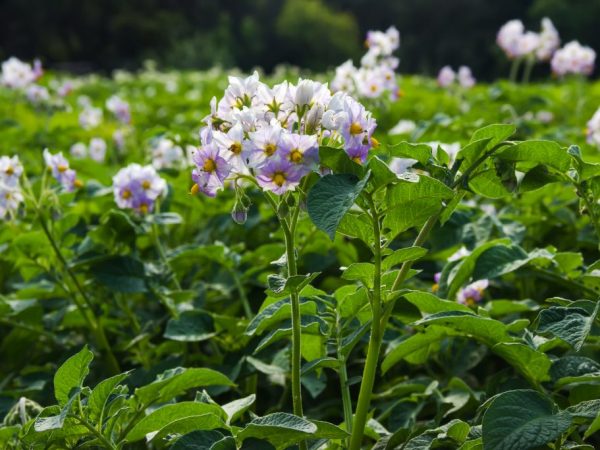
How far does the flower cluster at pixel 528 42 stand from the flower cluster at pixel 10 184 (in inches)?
133

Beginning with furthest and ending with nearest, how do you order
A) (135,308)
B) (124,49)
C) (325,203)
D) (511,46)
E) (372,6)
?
1. (372,6)
2. (124,49)
3. (511,46)
4. (135,308)
5. (325,203)

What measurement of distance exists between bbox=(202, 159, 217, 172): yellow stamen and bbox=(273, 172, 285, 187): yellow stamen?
0.13 metres

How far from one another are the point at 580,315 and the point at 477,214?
3.71ft

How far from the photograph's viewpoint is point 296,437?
1.37 meters

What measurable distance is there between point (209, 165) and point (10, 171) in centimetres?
99

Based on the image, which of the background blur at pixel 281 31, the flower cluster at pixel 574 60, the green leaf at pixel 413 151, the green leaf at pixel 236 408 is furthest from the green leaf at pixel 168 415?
the background blur at pixel 281 31

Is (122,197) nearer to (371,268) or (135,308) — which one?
(135,308)

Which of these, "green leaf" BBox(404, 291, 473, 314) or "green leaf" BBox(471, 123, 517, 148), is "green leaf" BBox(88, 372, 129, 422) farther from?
"green leaf" BBox(471, 123, 517, 148)

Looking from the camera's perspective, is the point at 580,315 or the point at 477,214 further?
the point at 477,214

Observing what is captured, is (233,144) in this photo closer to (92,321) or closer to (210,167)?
(210,167)

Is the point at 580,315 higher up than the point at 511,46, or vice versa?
the point at 511,46

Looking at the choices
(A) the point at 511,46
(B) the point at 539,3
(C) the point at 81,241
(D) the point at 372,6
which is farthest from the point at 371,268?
(D) the point at 372,6

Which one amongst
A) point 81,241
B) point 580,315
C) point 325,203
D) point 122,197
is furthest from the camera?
point 81,241

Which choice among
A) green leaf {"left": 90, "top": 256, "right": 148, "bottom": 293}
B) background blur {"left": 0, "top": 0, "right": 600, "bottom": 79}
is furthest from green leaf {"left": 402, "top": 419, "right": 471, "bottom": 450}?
background blur {"left": 0, "top": 0, "right": 600, "bottom": 79}
